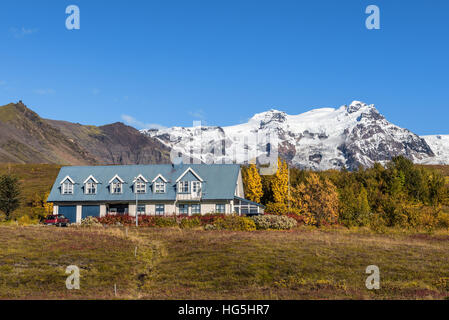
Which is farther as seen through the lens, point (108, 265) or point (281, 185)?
point (281, 185)

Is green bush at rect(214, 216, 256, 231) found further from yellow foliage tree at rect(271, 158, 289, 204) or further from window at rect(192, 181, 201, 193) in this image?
yellow foliage tree at rect(271, 158, 289, 204)

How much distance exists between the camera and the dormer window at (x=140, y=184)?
210 ft

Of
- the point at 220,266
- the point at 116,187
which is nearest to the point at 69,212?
the point at 116,187

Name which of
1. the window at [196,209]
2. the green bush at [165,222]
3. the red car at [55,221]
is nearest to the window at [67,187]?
the red car at [55,221]

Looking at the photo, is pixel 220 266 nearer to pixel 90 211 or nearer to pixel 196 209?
pixel 196 209

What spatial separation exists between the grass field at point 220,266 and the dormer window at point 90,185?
23.4m

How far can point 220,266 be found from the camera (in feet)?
92.8

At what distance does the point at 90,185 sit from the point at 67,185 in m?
3.34

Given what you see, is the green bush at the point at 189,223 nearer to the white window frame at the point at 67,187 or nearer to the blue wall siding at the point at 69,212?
the blue wall siding at the point at 69,212
